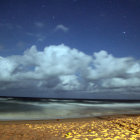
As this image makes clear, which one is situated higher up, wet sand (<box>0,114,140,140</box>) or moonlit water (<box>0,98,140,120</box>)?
wet sand (<box>0,114,140,140</box>)

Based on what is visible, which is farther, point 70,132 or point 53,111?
point 53,111

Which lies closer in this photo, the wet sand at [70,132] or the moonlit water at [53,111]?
the wet sand at [70,132]

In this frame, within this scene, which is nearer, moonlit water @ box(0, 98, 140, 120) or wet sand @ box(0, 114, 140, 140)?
wet sand @ box(0, 114, 140, 140)

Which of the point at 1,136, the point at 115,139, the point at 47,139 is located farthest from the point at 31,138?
the point at 115,139

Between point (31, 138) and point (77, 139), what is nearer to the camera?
point (77, 139)

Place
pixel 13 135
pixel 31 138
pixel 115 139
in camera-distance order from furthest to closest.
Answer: pixel 13 135 → pixel 31 138 → pixel 115 139

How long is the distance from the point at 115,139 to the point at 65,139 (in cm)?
259

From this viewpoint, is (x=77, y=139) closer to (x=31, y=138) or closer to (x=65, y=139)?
(x=65, y=139)

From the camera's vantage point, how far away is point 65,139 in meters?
6.80

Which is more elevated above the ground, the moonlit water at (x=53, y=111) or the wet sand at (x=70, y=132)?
the wet sand at (x=70, y=132)

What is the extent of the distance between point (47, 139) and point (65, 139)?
0.99m

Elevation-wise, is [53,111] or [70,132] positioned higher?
[70,132]

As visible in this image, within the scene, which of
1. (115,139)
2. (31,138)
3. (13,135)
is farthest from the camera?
(13,135)

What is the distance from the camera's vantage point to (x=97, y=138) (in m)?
6.80
